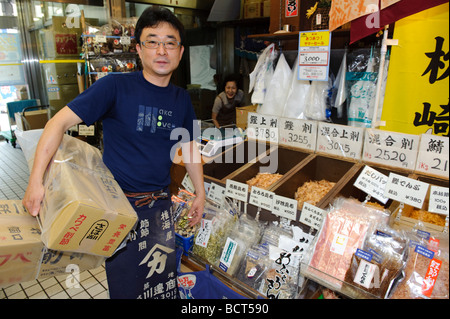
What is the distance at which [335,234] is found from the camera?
1532 millimetres

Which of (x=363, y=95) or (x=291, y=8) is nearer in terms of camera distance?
(x=363, y=95)

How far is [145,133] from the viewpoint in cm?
181

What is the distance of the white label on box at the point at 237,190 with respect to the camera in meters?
1.98

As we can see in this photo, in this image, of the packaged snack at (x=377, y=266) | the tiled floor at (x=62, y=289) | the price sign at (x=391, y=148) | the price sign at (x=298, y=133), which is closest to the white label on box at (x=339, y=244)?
the packaged snack at (x=377, y=266)

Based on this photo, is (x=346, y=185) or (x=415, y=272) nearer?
(x=415, y=272)

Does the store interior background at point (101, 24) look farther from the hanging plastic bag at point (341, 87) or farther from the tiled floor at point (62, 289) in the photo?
the tiled floor at point (62, 289)

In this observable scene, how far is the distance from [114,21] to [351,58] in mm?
3146

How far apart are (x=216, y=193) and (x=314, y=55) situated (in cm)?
121

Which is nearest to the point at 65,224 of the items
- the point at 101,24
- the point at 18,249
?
the point at 18,249

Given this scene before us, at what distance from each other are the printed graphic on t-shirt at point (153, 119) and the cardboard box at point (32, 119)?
498 centimetres

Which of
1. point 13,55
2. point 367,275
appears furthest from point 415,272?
point 13,55

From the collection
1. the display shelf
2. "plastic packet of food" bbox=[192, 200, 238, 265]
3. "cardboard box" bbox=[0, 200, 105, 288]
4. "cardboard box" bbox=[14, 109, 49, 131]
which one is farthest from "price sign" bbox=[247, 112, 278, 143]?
"cardboard box" bbox=[14, 109, 49, 131]

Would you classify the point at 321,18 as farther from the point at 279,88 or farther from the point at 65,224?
the point at 65,224

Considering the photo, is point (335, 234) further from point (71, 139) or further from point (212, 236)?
point (71, 139)
